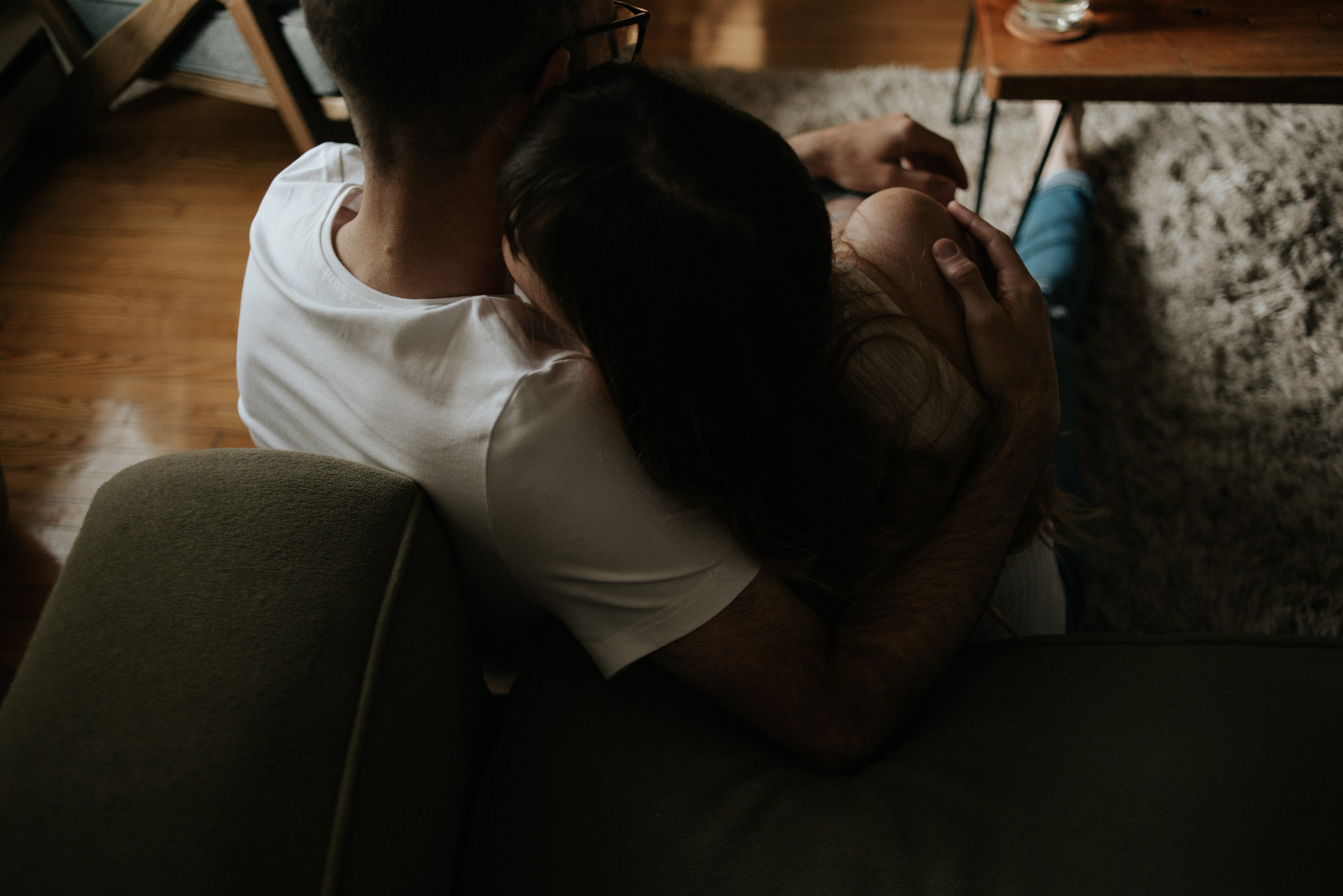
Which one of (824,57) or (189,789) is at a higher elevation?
(189,789)

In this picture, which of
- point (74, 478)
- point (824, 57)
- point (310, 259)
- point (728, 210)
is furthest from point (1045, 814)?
point (824, 57)

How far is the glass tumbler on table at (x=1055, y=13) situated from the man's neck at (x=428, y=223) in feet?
4.13

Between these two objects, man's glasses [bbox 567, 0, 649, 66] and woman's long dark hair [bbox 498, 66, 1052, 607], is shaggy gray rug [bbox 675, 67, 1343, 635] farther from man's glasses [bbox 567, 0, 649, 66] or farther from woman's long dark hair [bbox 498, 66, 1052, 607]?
woman's long dark hair [bbox 498, 66, 1052, 607]

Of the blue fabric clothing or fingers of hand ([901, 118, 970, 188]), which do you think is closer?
the blue fabric clothing

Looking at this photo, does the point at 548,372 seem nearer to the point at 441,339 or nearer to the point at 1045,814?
the point at 441,339

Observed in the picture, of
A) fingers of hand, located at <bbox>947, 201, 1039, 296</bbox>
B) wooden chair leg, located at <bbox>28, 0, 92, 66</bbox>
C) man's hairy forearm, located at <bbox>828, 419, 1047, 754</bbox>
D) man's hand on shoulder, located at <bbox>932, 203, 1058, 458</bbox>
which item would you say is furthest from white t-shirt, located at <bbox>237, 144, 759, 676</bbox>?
wooden chair leg, located at <bbox>28, 0, 92, 66</bbox>

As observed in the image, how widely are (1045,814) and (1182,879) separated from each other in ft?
0.30

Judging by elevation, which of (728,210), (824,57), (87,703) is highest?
(728,210)

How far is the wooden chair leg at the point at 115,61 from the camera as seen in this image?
185 centimetres

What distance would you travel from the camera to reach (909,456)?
0.78m

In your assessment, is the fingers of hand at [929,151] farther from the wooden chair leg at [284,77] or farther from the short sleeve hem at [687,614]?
the wooden chair leg at [284,77]

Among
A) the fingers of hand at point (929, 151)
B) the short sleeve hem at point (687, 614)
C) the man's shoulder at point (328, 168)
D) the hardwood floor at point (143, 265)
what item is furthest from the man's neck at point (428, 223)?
the hardwood floor at point (143, 265)

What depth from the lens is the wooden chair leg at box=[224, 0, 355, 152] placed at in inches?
65.3

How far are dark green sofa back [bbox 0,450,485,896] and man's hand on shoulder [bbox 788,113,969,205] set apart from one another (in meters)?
0.85
